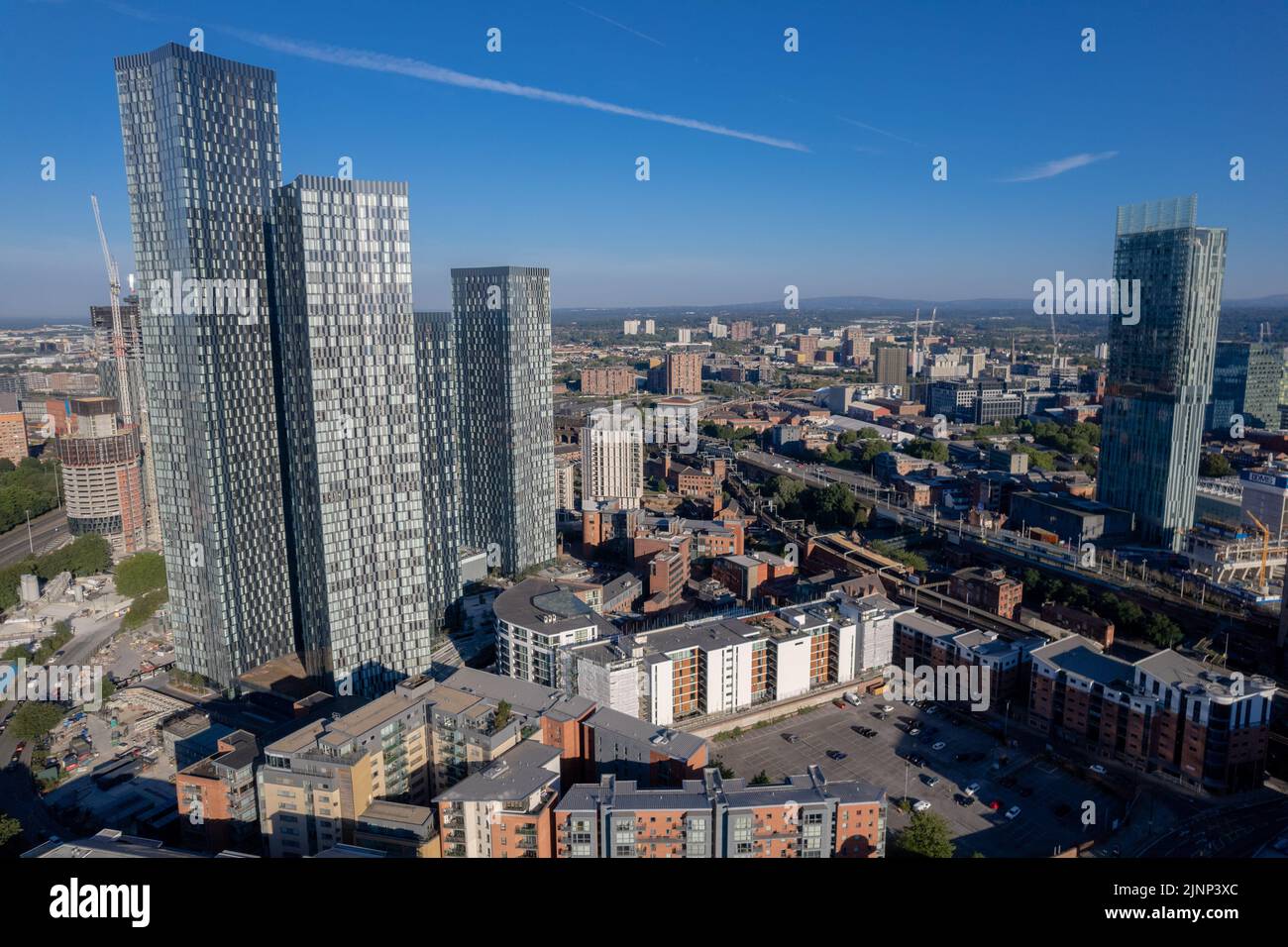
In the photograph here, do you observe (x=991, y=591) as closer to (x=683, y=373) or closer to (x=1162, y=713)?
(x=1162, y=713)

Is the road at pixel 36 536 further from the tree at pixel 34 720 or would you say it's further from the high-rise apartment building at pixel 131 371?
the tree at pixel 34 720

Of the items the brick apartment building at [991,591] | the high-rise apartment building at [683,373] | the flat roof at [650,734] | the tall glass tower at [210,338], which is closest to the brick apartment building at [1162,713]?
the brick apartment building at [991,591]

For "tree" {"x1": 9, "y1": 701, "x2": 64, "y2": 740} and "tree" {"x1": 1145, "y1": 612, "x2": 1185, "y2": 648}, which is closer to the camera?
"tree" {"x1": 9, "y1": 701, "x2": 64, "y2": 740}

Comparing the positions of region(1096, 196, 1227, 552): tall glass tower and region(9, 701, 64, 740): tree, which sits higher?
region(1096, 196, 1227, 552): tall glass tower

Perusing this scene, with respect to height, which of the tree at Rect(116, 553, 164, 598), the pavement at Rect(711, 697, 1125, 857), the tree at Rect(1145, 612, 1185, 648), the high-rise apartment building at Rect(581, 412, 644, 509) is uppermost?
the high-rise apartment building at Rect(581, 412, 644, 509)

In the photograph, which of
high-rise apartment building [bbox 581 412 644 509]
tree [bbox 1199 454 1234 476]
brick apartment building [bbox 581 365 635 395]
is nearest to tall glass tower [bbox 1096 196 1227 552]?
tree [bbox 1199 454 1234 476]

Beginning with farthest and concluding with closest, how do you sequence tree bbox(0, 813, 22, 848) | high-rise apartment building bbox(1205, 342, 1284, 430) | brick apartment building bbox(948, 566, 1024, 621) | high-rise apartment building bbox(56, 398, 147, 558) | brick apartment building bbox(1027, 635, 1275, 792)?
1. high-rise apartment building bbox(1205, 342, 1284, 430)
2. high-rise apartment building bbox(56, 398, 147, 558)
3. brick apartment building bbox(948, 566, 1024, 621)
4. brick apartment building bbox(1027, 635, 1275, 792)
5. tree bbox(0, 813, 22, 848)

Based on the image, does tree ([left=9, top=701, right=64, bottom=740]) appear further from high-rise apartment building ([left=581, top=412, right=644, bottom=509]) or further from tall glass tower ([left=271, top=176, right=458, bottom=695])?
high-rise apartment building ([left=581, top=412, right=644, bottom=509])
